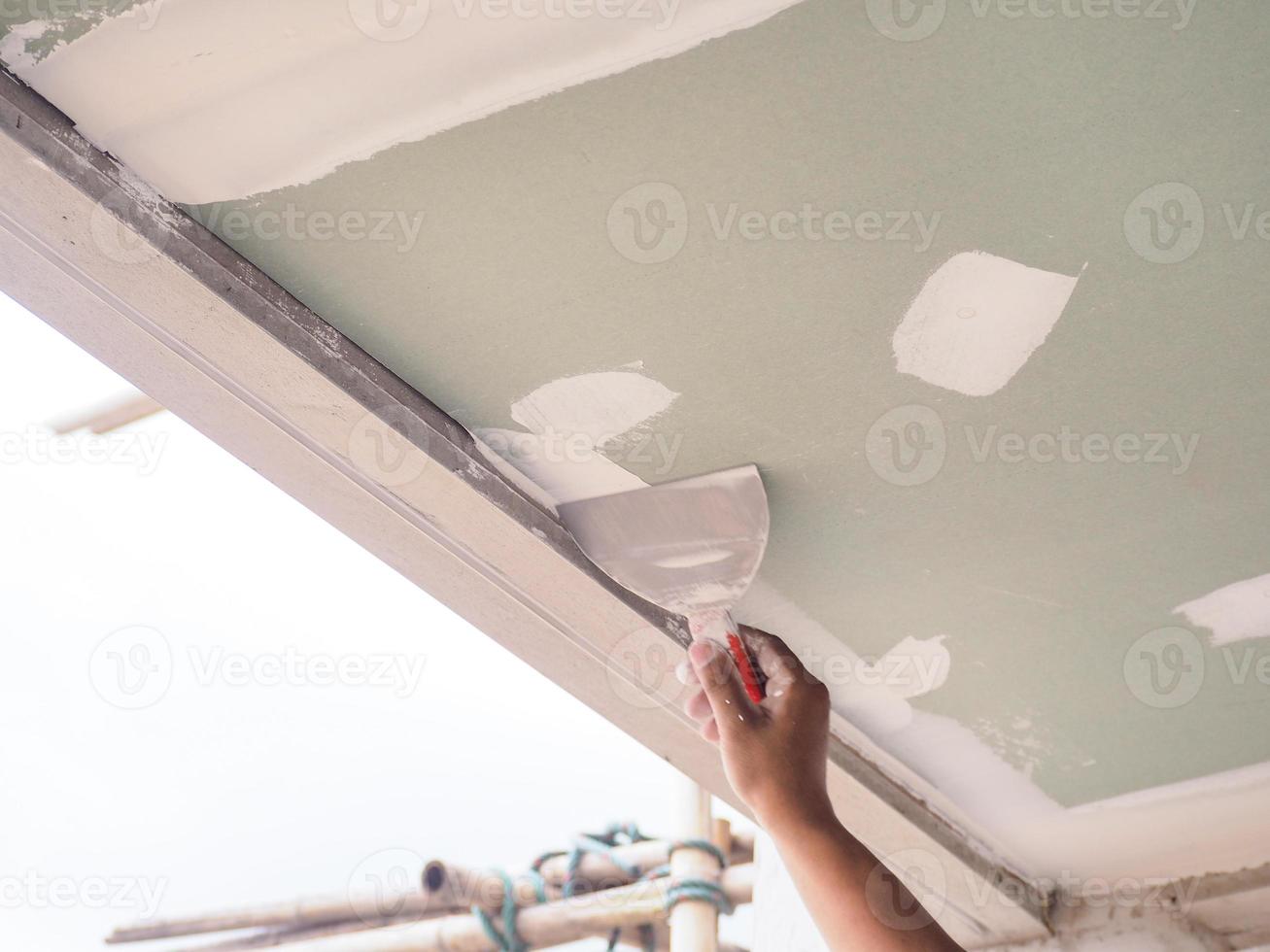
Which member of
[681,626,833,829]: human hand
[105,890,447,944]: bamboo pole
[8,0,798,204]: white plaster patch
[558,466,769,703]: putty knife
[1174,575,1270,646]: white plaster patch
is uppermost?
[8,0,798,204]: white plaster patch

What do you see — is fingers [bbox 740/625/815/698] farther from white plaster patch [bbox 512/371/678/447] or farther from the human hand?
white plaster patch [bbox 512/371/678/447]

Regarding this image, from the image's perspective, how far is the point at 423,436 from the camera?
114 cm

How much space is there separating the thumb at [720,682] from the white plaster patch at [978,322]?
17.2 inches

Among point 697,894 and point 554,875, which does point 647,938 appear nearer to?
point 554,875

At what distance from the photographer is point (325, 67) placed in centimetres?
87

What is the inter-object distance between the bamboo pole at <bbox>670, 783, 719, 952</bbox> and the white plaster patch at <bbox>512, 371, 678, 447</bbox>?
4.78ft

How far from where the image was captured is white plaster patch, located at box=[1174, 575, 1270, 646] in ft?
4.35

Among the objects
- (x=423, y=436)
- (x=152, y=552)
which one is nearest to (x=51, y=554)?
(x=152, y=552)

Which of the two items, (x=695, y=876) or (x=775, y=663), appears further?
(x=695, y=876)

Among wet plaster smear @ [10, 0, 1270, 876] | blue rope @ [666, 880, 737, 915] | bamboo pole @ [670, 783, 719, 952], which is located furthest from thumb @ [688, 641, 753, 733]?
blue rope @ [666, 880, 737, 915]

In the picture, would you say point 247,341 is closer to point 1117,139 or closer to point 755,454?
point 755,454

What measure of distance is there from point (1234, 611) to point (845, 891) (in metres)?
0.67

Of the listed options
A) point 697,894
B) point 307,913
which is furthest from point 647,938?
point 307,913

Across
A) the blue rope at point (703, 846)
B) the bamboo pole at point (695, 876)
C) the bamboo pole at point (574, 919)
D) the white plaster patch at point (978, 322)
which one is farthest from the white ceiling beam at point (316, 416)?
the bamboo pole at point (574, 919)
